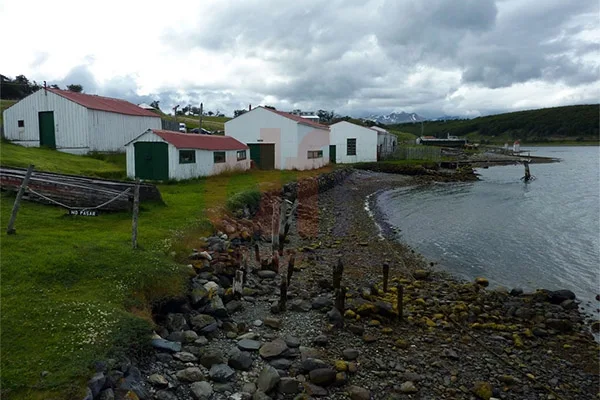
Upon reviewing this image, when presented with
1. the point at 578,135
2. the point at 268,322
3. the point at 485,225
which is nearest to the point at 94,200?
the point at 268,322

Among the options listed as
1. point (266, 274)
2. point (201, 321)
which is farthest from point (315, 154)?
point (201, 321)

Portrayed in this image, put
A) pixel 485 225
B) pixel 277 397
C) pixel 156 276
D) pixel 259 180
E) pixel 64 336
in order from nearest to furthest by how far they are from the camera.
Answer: pixel 64 336
pixel 277 397
pixel 156 276
pixel 485 225
pixel 259 180

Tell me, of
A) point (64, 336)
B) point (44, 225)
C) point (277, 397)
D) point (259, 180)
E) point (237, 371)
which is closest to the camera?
point (64, 336)

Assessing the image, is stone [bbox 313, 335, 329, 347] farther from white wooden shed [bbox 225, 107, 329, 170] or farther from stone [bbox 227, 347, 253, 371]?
white wooden shed [bbox 225, 107, 329, 170]

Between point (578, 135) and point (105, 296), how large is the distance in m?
197

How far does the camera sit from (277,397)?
7.36 metres

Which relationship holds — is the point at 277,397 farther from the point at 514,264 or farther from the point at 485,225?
the point at 485,225

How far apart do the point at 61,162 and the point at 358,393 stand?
2556 cm

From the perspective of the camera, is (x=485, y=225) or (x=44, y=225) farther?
(x=485, y=225)

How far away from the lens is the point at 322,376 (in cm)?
785

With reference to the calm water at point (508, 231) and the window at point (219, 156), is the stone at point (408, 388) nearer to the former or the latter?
the calm water at point (508, 231)

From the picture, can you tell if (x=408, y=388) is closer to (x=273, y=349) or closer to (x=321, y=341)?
(x=321, y=341)

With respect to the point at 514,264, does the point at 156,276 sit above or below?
above

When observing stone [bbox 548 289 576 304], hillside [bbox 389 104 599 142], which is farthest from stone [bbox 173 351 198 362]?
hillside [bbox 389 104 599 142]
